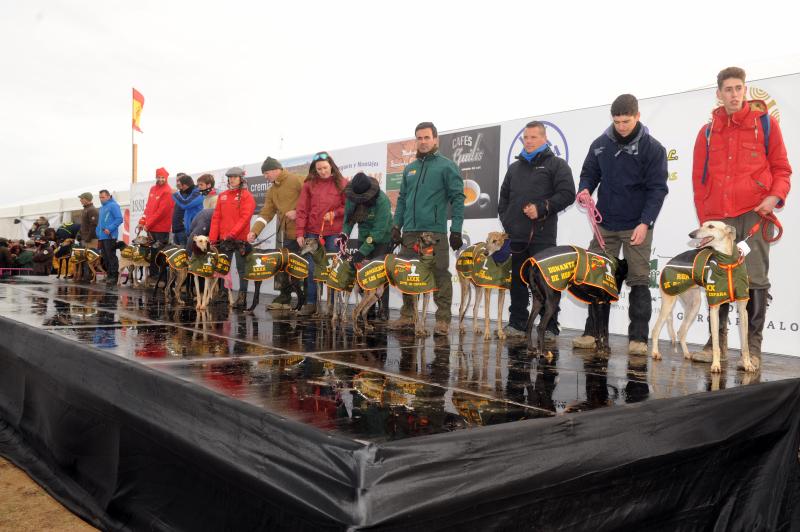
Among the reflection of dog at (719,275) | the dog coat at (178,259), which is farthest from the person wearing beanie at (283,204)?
the reflection of dog at (719,275)

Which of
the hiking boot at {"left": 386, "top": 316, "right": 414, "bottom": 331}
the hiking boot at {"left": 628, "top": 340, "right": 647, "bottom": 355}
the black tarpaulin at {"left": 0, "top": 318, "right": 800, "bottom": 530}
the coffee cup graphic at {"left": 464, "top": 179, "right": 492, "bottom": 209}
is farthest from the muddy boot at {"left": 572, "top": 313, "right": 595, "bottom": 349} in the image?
the coffee cup graphic at {"left": 464, "top": 179, "right": 492, "bottom": 209}

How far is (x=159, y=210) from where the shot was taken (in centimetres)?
931

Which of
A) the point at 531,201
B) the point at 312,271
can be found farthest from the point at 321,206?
the point at 531,201

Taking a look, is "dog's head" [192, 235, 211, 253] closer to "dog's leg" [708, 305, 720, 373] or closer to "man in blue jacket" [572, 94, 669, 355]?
"man in blue jacket" [572, 94, 669, 355]

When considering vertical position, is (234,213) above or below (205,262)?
above

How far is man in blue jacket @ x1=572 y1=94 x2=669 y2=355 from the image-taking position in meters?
4.36

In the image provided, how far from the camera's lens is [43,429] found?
3902 millimetres

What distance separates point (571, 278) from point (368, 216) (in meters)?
2.51

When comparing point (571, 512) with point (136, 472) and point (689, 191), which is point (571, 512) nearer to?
point (136, 472)

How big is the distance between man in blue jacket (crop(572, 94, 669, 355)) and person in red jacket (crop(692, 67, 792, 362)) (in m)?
0.33

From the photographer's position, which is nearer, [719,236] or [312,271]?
[719,236]

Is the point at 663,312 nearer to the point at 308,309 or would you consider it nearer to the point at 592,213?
the point at 592,213

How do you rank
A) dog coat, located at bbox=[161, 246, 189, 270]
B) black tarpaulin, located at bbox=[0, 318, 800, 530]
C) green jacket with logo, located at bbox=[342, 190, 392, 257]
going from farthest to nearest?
dog coat, located at bbox=[161, 246, 189, 270] < green jacket with logo, located at bbox=[342, 190, 392, 257] < black tarpaulin, located at bbox=[0, 318, 800, 530]

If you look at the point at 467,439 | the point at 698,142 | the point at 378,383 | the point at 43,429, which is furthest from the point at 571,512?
→ the point at 43,429
